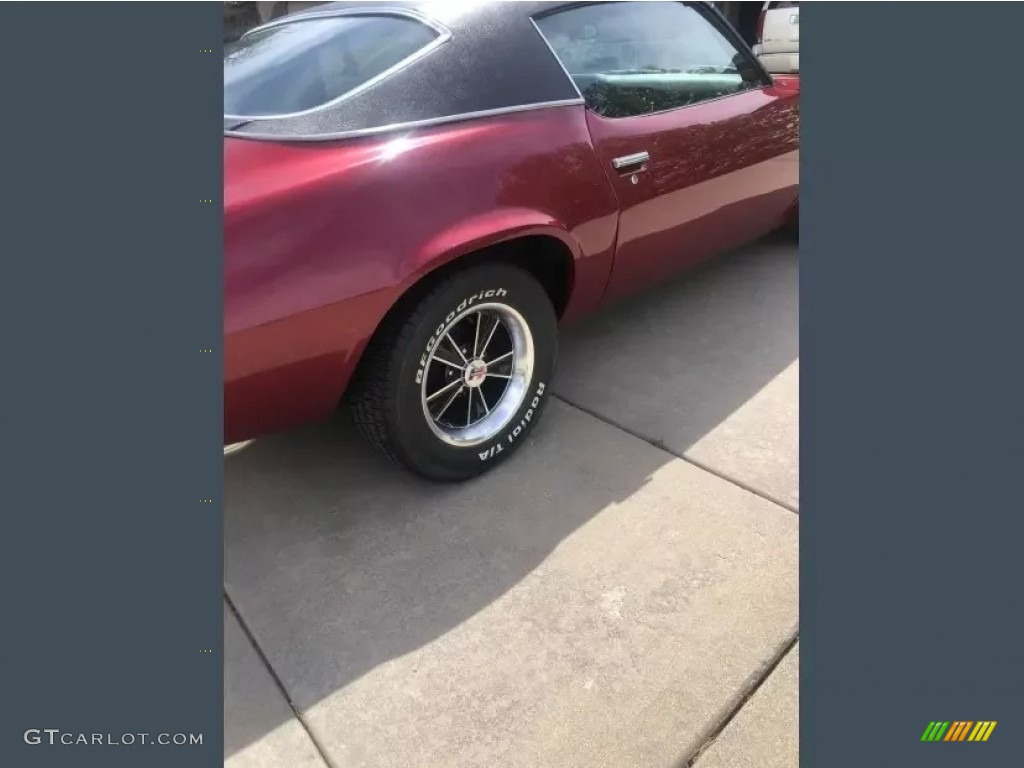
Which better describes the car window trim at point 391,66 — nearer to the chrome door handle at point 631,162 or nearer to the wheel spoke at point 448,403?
the chrome door handle at point 631,162

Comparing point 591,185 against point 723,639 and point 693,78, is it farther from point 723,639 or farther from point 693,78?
point 723,639

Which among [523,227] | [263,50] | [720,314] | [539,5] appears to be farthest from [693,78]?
[263,50]

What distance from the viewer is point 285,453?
2.70 metres

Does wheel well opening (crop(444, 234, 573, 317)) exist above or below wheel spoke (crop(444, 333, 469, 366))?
above

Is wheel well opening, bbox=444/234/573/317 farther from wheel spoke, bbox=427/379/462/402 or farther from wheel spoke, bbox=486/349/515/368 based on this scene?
wheel spoke, bbox=427/379/462/402

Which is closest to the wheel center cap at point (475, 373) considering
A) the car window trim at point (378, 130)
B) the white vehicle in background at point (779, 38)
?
the car window trim at point (378, 130)

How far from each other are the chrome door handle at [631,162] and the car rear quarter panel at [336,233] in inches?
14.9

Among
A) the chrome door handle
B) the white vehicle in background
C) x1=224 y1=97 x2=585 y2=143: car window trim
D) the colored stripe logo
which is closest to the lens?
the colored stripe logo

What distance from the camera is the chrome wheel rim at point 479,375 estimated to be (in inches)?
95.6

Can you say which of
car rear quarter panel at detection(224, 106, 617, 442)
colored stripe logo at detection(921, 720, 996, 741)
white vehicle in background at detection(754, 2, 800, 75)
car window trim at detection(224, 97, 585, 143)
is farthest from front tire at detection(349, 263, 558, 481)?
white vehicle in background at detection(754, 2, 800, 75)

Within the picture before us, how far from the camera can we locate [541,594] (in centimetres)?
210

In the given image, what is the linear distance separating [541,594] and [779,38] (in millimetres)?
6390

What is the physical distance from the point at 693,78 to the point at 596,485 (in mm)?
1819

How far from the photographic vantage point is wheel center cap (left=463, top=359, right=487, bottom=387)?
8.07 feet
